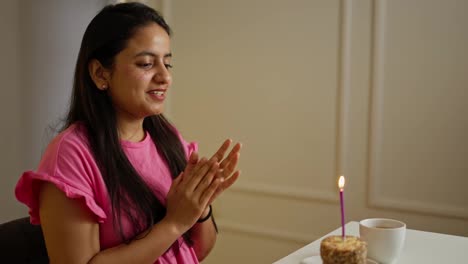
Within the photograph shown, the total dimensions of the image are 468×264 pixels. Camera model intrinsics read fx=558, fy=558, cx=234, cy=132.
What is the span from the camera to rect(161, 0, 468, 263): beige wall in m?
2.22

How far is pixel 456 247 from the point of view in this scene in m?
1.34

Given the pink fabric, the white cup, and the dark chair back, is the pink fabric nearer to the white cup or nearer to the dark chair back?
the dark chair back

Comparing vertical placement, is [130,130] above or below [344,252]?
above

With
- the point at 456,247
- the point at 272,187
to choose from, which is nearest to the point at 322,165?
the point at 272,187

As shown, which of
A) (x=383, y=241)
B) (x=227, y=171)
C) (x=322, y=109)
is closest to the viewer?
(x=383, y=241)

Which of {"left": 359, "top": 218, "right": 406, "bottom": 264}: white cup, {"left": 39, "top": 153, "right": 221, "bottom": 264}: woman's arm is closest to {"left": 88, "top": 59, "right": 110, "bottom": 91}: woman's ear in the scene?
{"left": 39, "top": 153, "right": 221, "bottom": 264}: woman's arm

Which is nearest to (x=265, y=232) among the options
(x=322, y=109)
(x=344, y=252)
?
(x=322, y=109)

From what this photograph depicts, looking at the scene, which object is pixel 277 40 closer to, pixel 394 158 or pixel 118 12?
pixel 394 158

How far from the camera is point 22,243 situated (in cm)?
120

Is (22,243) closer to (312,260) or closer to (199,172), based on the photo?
(199,172)

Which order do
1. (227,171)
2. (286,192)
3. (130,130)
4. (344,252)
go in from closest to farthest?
1. (344,252)
2. (227,171)
3. (130,130)
4. (286,192)

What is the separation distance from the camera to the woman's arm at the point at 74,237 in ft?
3.85

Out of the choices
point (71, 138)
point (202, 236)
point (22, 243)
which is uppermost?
point (71, 138)

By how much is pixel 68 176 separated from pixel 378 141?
1.50 m
